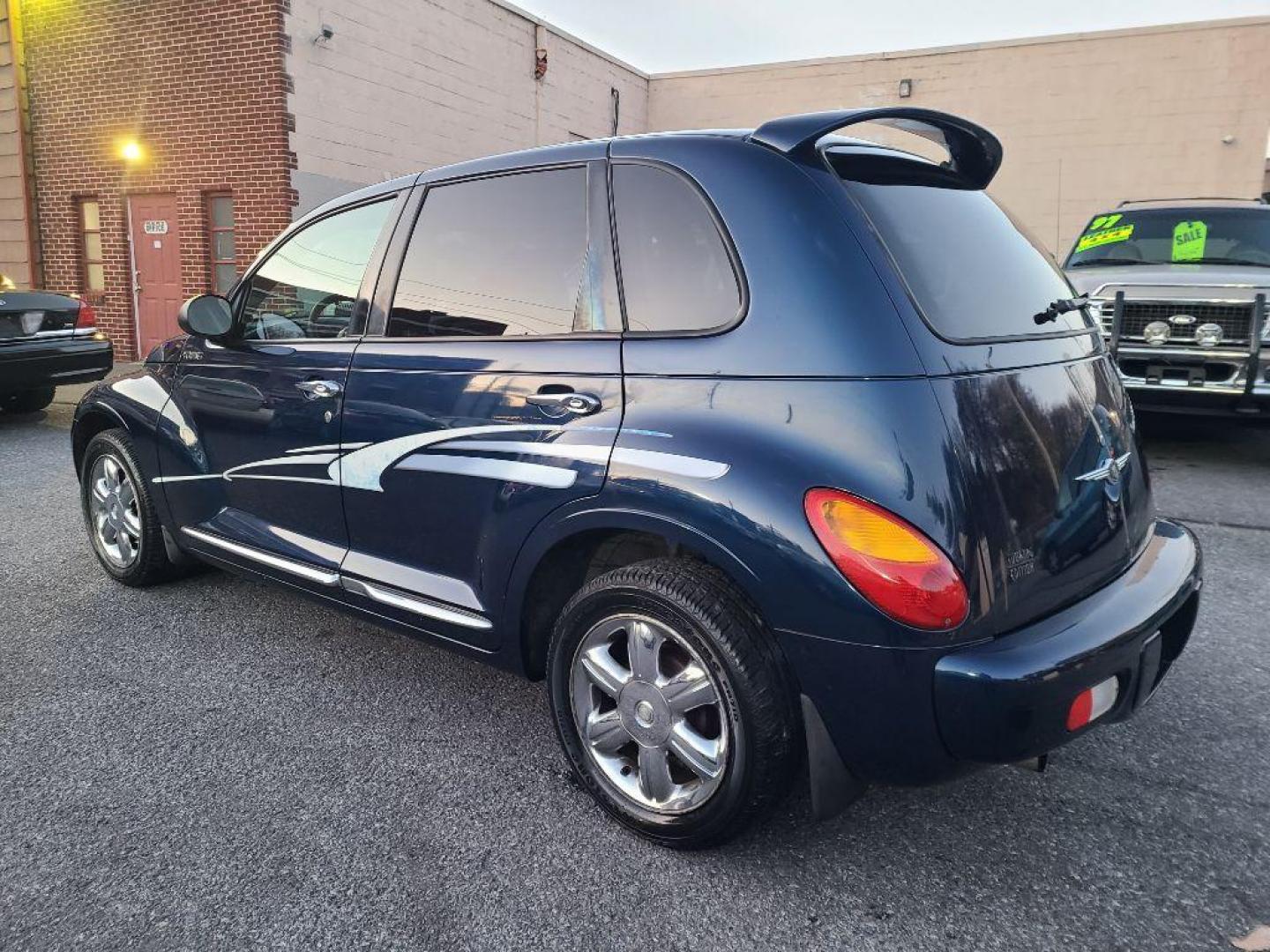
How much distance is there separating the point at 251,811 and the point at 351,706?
642mm

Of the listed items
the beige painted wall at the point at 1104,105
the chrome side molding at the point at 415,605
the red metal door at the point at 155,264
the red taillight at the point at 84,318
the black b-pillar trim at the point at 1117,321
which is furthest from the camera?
the beige painted wall at the point at 1104,105

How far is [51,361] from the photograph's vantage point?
8.26 m

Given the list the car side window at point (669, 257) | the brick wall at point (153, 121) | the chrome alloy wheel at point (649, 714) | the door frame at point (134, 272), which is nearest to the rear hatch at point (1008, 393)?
the car side window at point (669, 257)

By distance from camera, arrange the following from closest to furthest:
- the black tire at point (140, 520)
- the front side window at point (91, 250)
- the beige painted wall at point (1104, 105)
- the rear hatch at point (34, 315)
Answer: the black tire at point (140, 520) < the rear hatch at point (34, 315) < the front side window at point (91, 250) < the beige painted wall at point (1104, 105)

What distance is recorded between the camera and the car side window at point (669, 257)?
226 centimetres

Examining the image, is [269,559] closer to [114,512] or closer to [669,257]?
[114,512]

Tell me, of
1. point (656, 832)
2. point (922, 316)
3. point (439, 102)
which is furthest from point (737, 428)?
point (439, 102)

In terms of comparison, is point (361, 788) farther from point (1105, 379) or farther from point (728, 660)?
point (1105, 379)

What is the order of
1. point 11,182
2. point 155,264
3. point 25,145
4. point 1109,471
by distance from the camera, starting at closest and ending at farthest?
point 1109,471
point 155,264
point 25,145
point 11,182

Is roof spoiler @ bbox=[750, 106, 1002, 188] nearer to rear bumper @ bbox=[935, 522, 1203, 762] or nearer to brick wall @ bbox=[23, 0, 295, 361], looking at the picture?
rear bumper @ bbox=[935, 522, 1203, 762]

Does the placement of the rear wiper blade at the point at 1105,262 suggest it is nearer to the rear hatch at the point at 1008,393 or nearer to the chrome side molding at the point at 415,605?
the rear hatch at the point at 1008,393

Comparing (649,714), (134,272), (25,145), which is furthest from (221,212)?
(649,714)

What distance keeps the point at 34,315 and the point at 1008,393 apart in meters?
8.73

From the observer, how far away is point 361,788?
2.65m
